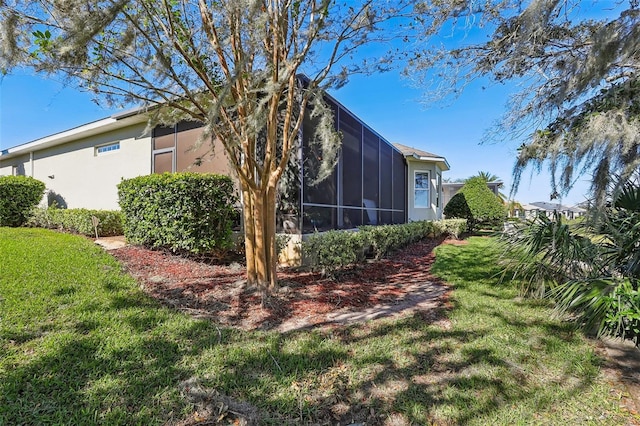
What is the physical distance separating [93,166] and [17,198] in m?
2.48

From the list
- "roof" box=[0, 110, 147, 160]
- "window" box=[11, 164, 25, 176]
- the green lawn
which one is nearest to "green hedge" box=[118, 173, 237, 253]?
the green lawn

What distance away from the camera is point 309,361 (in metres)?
3.12

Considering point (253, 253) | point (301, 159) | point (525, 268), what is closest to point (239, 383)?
point (253, 253)

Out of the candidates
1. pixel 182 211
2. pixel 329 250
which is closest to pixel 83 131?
pixel 182 211

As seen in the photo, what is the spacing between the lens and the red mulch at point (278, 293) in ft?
14.2

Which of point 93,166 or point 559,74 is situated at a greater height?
point 559,74

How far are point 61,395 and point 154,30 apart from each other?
178 inches

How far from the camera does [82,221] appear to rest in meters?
8.80

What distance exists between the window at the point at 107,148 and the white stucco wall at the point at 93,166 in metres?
0.11

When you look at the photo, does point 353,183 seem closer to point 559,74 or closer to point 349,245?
point 349,245

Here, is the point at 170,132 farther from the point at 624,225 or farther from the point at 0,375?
the point at 624,225

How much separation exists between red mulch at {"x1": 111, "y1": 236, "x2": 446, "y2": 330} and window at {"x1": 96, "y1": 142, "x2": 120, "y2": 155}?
6008 mm

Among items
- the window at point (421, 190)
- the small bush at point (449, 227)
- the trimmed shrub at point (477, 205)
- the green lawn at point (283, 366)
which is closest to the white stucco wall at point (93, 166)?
the green lawn at point (283, 366)

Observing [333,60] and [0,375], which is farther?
[333,60]
